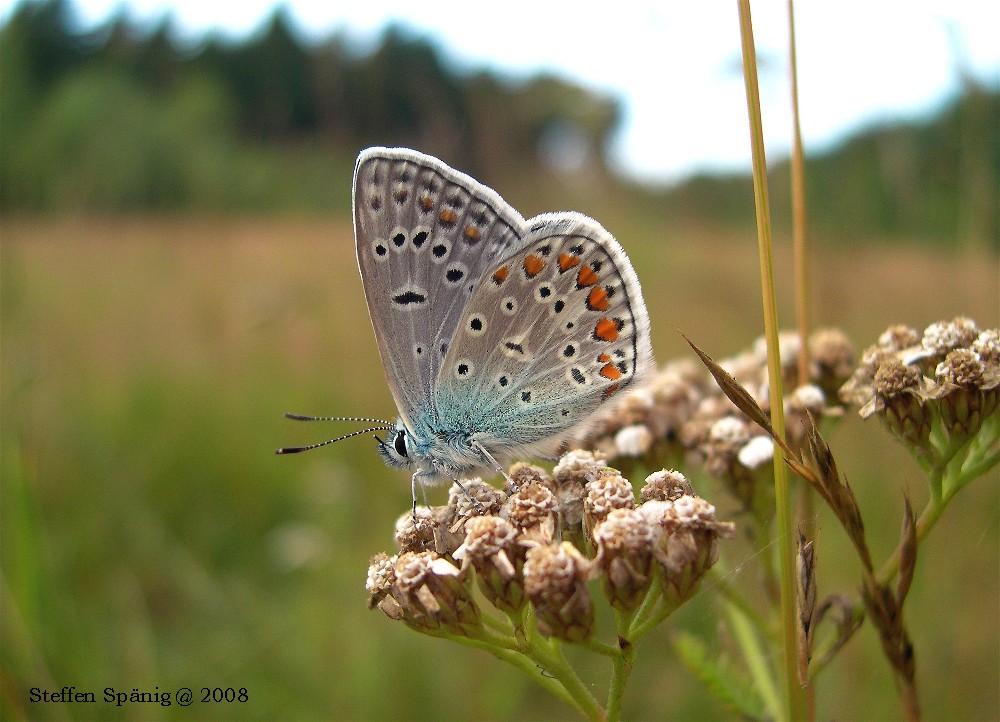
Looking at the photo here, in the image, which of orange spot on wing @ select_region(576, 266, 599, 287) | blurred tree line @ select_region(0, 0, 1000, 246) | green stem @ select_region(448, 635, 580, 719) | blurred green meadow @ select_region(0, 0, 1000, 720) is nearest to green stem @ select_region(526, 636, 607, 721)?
green stem @ select_region(448, 635, 580, 719)

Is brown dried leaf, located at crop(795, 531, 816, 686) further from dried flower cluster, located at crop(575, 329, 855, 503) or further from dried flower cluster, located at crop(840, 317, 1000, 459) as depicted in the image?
dried flower cluster, located at crop(575, 329, 855, 503)

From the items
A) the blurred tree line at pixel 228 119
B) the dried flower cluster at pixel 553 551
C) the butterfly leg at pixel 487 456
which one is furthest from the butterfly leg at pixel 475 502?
the blurred tree line at pixel 228 119

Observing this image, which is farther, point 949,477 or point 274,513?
point 274,513

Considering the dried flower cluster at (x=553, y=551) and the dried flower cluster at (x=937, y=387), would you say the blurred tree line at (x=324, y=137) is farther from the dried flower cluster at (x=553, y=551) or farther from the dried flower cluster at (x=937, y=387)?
the dried flower cluster at (x=553, y=551)

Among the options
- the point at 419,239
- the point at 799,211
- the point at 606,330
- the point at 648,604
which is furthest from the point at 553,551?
the point at 419,239

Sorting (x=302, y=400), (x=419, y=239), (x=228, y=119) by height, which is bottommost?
(x=302, y=400)

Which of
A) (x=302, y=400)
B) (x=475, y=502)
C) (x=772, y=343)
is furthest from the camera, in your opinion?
(x=302, y=400)

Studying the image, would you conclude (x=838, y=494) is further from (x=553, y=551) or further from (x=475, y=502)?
(x=475, y=502)

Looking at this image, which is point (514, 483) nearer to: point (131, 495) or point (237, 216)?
point (131, 495)
